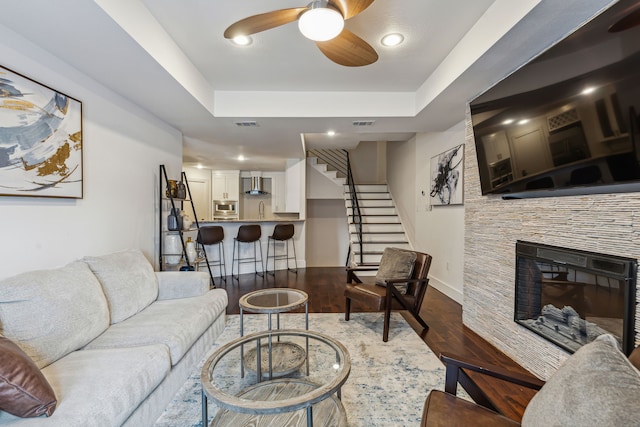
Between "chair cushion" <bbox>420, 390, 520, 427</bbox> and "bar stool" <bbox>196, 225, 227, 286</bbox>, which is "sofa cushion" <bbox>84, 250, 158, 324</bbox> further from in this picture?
"chair cushion" <bbox>420, 390, 520, 427</bbox>

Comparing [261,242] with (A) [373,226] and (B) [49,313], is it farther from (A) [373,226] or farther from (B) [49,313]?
(B) [49,313]

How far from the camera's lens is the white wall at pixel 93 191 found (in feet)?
5.87

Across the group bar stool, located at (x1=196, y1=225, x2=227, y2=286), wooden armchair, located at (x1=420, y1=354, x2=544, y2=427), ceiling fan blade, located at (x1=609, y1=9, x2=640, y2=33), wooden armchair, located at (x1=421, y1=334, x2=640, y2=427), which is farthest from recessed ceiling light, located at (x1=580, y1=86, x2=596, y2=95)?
→ bar stool, located at (x1=196, y1=225, x2=227, y2=286)

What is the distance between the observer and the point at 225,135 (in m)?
4.10

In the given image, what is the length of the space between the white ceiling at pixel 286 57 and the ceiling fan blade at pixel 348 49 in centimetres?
31

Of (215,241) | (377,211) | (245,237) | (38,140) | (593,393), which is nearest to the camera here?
(593,393)

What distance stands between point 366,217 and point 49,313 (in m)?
5.15

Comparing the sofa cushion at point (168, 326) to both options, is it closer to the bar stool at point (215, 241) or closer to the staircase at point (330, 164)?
the bar stool at point (215, 241)

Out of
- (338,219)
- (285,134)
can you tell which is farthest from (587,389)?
(338,219)

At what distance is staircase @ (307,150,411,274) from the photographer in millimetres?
5211

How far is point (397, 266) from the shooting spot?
3117mm

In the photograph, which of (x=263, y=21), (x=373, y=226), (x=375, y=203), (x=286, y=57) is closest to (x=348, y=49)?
(x=263, y=21)

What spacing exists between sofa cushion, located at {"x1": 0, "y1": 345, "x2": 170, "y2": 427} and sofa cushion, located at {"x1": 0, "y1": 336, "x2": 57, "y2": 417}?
42mm

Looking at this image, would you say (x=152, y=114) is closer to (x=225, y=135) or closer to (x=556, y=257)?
(x=225, y=135)
